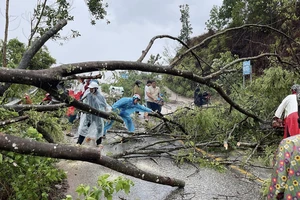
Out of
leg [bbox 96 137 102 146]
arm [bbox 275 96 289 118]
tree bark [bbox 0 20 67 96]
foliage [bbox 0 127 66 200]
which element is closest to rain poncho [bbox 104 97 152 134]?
leg [bbox 96 137 102 146]

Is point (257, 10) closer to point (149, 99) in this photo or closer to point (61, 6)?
point (149, 99)

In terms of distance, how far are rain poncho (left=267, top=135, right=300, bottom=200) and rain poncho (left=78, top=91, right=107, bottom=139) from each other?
4.88 m

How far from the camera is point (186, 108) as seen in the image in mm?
7961

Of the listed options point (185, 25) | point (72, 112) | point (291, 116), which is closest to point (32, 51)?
point (291, 116)

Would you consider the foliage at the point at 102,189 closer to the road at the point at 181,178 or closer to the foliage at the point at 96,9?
the road at the point at 181,178

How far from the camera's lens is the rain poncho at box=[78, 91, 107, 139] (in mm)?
7578

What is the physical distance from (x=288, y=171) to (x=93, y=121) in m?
5.08

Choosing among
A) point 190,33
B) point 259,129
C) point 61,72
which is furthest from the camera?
point 190,33

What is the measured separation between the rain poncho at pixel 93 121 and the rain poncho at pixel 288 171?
488cm

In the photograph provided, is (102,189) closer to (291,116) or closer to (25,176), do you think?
(25,176)

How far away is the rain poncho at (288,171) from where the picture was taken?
318cm

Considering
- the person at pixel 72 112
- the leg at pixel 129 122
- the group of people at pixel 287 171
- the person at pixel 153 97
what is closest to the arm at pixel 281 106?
the group of people at pixel 287 171

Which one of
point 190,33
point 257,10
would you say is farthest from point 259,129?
point 190,33

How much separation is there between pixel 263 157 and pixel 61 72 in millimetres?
4593
